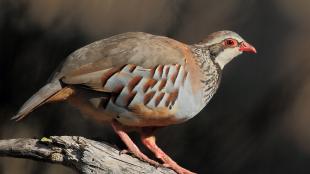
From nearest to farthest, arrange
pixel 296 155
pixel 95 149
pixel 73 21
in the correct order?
pixel 95 149
pixel 296 155
pixel 73 21

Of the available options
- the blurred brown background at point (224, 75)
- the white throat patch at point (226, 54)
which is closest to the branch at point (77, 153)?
the white throat patch at point (226, 54)

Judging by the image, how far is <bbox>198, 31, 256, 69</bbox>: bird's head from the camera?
15.7ft

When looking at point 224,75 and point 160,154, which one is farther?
point 224,75

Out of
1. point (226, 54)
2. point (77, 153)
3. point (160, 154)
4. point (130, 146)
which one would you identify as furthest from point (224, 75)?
point (77, 153)

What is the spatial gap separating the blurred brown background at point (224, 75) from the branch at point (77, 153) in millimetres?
1236

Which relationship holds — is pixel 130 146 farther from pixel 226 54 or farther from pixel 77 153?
pixel 226 54

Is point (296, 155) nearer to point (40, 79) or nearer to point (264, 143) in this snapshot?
point (264, 143)

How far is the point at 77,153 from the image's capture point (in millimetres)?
4316

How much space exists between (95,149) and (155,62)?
54 cm

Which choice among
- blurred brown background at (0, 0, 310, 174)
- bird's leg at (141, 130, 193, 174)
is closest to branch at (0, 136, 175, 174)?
bird's leg at (141, 130, 193, 174)

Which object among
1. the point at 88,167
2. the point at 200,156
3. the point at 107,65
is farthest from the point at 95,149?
the point at 200,156

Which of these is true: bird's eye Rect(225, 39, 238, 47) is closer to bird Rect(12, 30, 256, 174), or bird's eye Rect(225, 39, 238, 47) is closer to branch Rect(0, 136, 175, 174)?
bird Rect(12, 30, 256, 174)

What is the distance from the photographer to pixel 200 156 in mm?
5898

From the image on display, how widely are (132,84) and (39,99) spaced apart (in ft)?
1.51
